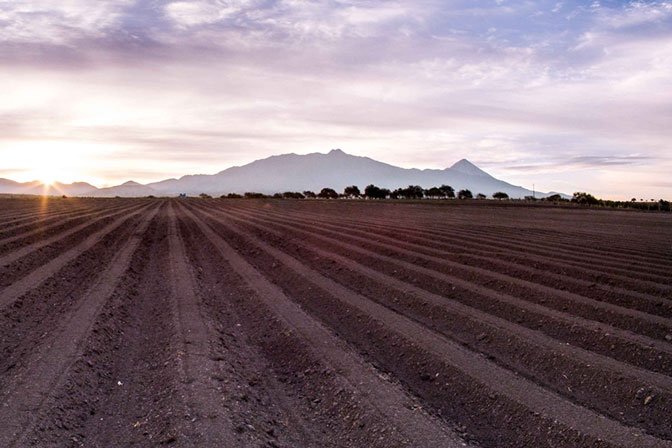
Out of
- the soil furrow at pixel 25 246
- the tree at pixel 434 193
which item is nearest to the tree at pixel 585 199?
the tree at pixel 434 193

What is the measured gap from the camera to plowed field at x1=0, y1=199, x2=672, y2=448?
4.88 m

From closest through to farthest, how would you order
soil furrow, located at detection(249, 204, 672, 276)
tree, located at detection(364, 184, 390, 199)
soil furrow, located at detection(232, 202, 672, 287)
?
soil furrow, located at detection(232, 202, 672, 287) → soil furrow, located at detection(249, 204, 672, 276) → tree, located at detection(364, 184, 390, 199)

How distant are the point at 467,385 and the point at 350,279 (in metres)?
6.34

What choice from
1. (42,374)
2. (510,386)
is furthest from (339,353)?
(42,374)

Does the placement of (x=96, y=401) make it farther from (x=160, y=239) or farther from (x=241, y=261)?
(x=160, y=239)

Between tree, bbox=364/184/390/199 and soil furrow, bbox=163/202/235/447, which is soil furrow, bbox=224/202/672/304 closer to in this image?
soil furrow, bbox=163/202/235/447

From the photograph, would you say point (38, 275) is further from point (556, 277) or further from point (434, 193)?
point (434, 193)

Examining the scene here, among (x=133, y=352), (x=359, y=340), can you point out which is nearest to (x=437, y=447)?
(x=359, y=340)

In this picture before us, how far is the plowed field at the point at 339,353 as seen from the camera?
192 inches

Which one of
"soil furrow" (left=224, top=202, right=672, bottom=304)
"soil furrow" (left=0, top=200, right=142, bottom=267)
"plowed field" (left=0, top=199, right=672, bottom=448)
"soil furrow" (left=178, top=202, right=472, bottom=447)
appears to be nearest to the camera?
"soil furrow" (left=178, top=202, right=472, bottom=447)

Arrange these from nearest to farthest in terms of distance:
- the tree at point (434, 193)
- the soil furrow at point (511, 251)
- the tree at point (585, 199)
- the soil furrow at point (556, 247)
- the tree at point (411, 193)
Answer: the soil furrow at point (511, 251), the soil furrow at point (556, 247), the tree at point (585, 199), the tree at point (411, 193), the tree at point (434, 193)

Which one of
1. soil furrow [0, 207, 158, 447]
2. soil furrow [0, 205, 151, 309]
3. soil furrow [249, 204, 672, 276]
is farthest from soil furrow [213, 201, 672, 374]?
soil furrow [0, 205, 151, 309]

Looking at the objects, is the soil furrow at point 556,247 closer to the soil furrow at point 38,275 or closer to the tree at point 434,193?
the soil furrow at point 38,275

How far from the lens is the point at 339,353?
6945 mm
